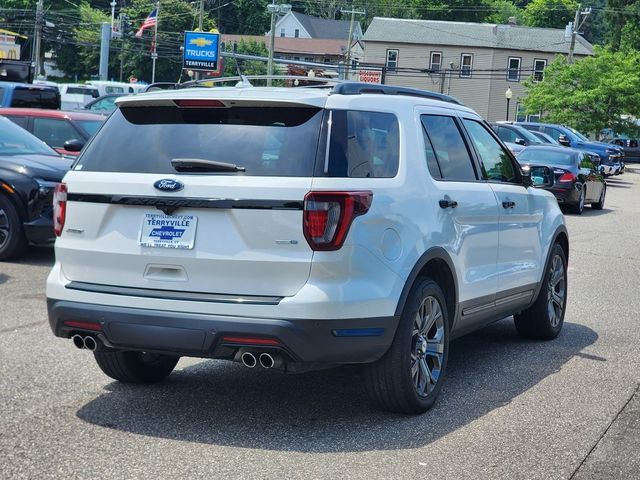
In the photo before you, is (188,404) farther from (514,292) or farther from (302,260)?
(514,292)

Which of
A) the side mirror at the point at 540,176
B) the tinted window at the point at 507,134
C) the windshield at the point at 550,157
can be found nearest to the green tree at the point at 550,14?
the tinted window at the point at 507,134

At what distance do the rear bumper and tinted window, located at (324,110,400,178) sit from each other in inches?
31.2

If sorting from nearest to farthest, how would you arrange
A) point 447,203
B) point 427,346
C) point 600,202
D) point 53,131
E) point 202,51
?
1. point 427,346
2. point 447,203
3. point 53,131
4. point 600,202
5. point 202,51

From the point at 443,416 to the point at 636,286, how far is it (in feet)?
22.6

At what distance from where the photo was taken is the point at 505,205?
736 cm

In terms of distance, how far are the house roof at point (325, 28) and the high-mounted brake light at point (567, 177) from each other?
106851mm

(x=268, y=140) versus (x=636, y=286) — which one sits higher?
(x=268, y=140)

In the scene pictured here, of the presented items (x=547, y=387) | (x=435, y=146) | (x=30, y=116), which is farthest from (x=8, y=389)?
(x=30, y=116)

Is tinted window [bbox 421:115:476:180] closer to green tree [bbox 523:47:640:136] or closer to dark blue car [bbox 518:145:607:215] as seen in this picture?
dark blue car [bbox 518:145:607:215]

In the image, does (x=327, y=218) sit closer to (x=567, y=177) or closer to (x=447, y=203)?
(x=447, y=203)

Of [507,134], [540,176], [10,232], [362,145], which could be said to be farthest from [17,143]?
[507,134]

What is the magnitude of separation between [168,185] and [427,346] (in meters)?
1.82

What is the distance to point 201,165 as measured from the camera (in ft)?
17.9

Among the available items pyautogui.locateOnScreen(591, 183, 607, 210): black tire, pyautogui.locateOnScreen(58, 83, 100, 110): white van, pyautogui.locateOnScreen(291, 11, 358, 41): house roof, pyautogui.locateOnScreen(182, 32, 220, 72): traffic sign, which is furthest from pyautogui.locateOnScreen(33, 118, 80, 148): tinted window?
pyautogui.locateOnScreen(291, 11, 358, 41): house roof
